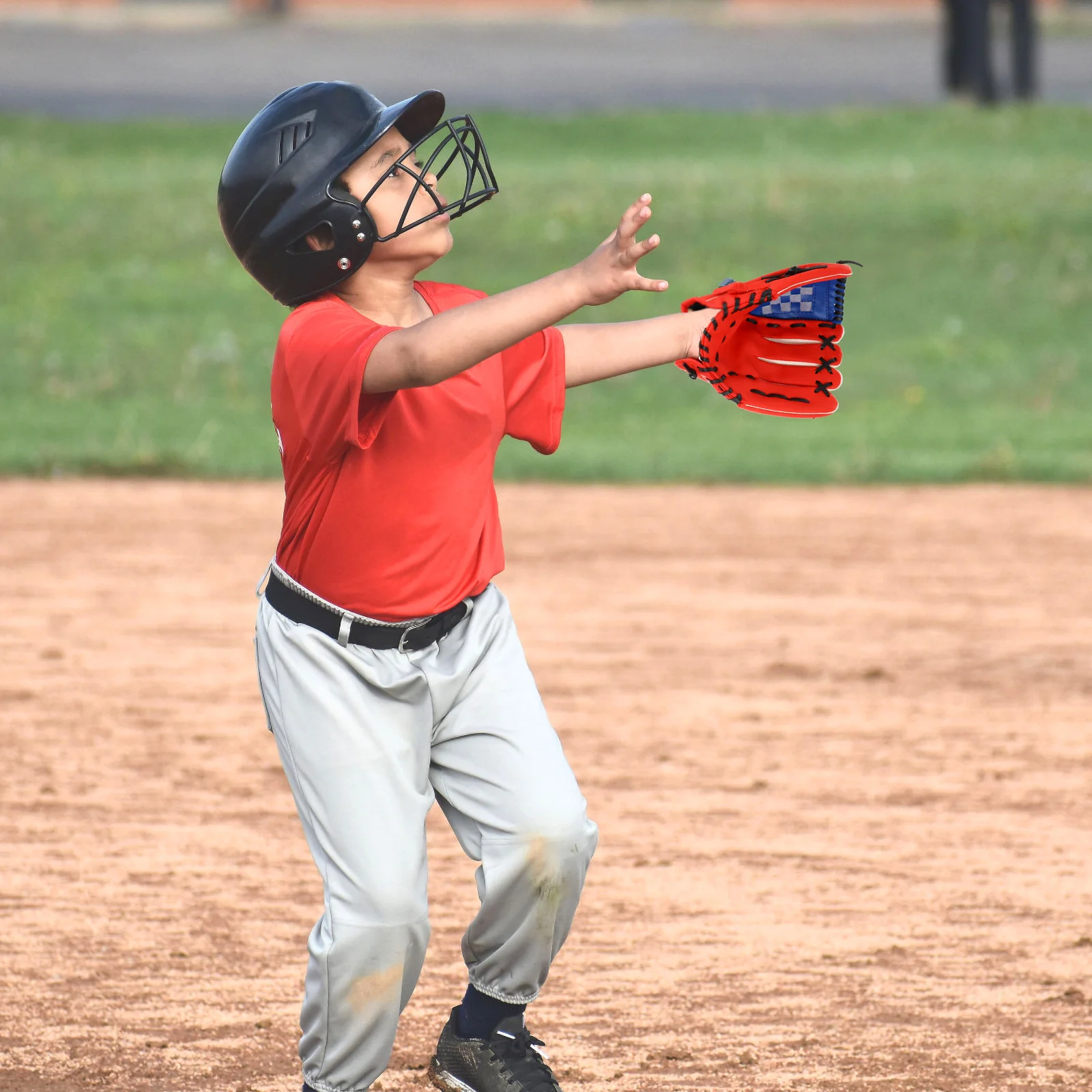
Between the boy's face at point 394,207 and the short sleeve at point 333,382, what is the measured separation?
0.15m

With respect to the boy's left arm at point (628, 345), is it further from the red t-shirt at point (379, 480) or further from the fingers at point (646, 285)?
the fingers at point (646, 285)

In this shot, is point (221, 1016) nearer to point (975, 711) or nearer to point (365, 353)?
point (365, 353)

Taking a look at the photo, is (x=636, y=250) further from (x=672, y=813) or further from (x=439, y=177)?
(x=672, y=813)

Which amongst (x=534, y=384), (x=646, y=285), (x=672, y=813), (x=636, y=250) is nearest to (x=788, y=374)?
(x=534, y=384)

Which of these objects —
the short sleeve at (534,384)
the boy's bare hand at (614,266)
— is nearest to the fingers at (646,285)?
the boy's bare hand at (614,266)

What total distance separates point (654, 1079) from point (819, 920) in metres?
1.08

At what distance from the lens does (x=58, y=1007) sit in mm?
4316

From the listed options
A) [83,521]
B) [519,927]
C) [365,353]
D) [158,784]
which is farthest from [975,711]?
[83,521]

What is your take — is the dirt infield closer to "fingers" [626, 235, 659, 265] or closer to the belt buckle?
the belt buckle

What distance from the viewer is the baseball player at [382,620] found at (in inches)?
133

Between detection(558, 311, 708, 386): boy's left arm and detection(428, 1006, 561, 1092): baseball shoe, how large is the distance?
1243 mm

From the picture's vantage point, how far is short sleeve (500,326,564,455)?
3.69 metres

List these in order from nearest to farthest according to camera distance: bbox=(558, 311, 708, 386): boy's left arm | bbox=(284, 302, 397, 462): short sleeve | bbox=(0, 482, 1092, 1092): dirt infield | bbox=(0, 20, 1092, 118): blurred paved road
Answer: bbox=(284, 302, 397, 462): short sleeve < bbox=(558, 311, 708, 386): boy's left arm < bbox=(0, 482, 1092, 1092): dirt infield < bbox=(0, 20, 1092, 118): blurred paved road

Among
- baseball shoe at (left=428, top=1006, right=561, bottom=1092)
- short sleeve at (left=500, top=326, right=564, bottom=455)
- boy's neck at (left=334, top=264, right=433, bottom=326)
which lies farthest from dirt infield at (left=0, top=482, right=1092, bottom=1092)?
boy's neck at (left=334, top=264, right=433, bottom=326)
